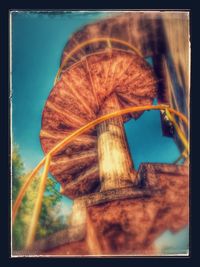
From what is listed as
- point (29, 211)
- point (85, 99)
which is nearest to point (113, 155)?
point (85, 99)

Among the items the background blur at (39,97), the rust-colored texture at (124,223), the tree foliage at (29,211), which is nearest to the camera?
the rust-colored texture at (124,223)

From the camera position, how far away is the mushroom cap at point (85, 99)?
521cm

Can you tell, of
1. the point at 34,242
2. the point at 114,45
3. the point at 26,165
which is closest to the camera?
the point at 34,242

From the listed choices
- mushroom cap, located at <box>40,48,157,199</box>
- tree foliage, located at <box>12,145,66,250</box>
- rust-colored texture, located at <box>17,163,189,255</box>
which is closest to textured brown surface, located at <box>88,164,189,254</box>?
rust-colored texture, located at <box>17,163,189,255</box>

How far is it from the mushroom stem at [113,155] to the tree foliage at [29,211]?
2.01 feet

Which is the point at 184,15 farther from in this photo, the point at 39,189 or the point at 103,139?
the point at 39,189

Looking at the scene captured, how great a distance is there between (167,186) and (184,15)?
201 centimetres

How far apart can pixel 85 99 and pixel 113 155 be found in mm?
951

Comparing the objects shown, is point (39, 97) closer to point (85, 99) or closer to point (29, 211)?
point (85, 99)

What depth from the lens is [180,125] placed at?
194 inches

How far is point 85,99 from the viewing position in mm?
5340

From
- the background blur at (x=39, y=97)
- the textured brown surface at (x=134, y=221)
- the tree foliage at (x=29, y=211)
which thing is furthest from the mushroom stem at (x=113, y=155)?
the tree foliage at (x=29, y=211)

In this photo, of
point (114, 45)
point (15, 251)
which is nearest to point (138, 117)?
point (114, 45)

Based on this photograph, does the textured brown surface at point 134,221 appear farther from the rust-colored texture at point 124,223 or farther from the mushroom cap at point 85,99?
the mushroom cap at point 85,99
